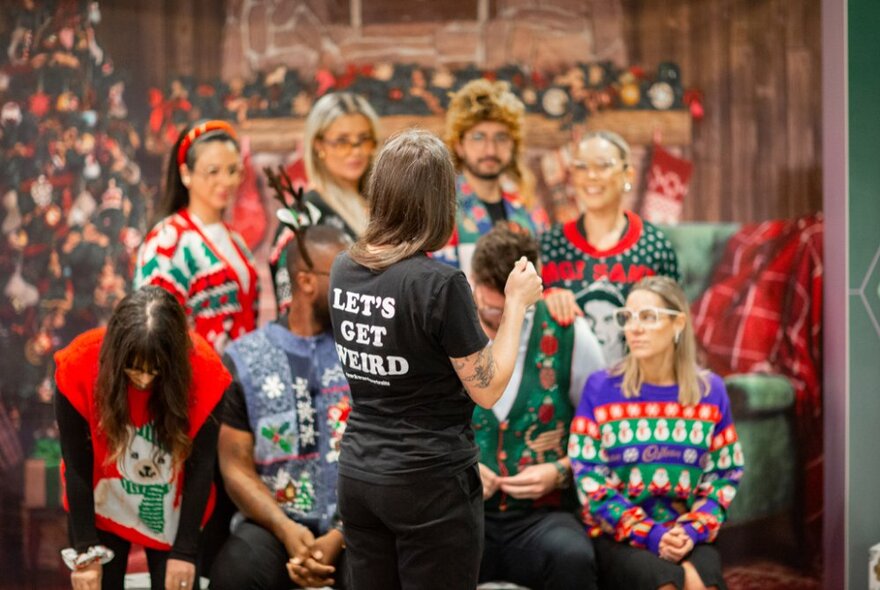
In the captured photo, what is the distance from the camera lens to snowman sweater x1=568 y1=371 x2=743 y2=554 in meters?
3.30

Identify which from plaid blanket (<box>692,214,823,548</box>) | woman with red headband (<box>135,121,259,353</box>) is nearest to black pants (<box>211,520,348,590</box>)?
woman with red headband (<box>135,121,259,353</box>)

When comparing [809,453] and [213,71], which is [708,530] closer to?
[809,453]

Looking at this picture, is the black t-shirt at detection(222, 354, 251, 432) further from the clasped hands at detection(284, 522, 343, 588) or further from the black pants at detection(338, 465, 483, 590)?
the black pants at detection(338, 465, 483, 590)

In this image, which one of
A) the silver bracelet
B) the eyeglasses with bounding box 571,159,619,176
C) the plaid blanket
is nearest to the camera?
the silver bracelet

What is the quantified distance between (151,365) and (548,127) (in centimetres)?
235

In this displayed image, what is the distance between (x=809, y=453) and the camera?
461 centimetres

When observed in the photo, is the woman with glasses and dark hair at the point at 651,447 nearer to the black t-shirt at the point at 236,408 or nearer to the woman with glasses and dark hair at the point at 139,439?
the black t-shirt at the point at 236,408

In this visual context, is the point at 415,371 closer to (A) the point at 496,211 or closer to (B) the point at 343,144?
(A) the point at 496,211

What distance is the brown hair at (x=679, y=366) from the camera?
10.9 ft

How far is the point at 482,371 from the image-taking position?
231 centimetres

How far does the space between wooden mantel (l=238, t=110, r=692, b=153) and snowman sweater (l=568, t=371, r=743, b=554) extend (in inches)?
66.4

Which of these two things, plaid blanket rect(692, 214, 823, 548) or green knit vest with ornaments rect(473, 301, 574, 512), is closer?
green knit vest with ornaments rect(473, 301, 574, 512)

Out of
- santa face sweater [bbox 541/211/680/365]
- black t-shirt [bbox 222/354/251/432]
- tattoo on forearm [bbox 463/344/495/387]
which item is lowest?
black t-shirt [bbox 222/354/251/432]

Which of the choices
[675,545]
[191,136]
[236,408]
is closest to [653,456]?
[675,545]
